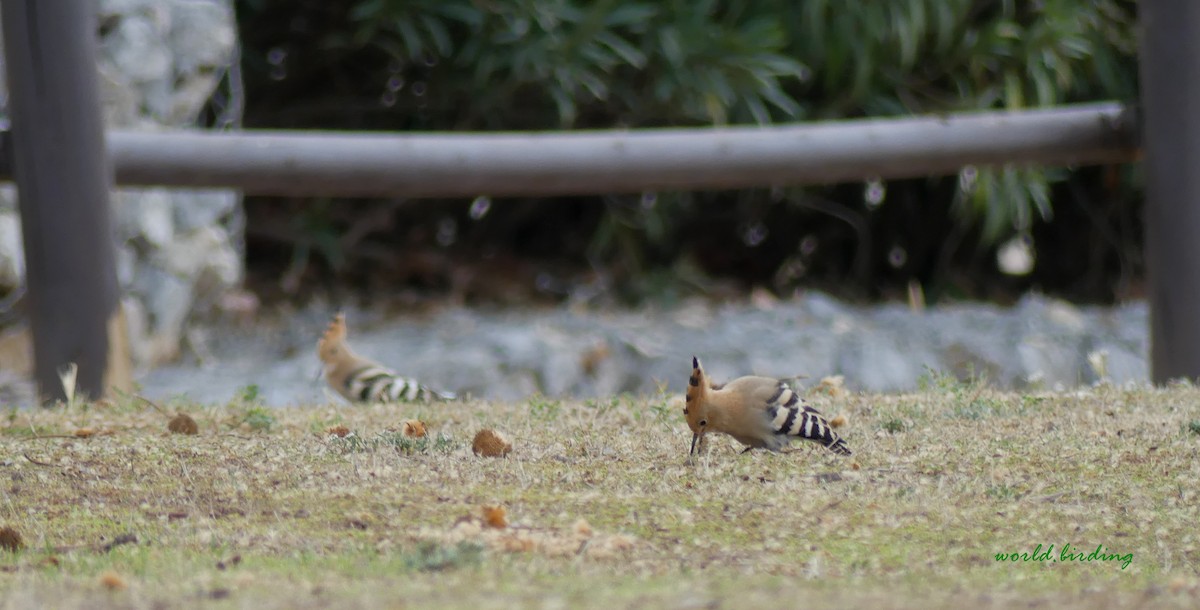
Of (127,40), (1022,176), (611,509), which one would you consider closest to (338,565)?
(611,509)

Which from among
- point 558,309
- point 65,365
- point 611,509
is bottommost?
point 558,309

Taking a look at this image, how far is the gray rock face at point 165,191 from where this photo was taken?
568 cm

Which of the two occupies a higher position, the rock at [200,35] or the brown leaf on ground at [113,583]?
the rock at [200,35]

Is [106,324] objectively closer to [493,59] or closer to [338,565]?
[338,565]

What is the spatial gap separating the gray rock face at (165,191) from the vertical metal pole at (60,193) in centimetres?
156

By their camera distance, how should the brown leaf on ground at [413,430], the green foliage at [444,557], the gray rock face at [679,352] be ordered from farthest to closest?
1. the gray rock face at [679,352]
2. the brown leaf on ground at [413,430]
3. the green foliage at [444,557]

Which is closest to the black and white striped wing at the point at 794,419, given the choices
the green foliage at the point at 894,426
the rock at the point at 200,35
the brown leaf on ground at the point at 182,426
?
the green foliage at the point at 894,426

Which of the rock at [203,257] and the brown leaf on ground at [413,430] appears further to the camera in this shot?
the rock at [203,257]

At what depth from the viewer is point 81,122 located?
4.02m

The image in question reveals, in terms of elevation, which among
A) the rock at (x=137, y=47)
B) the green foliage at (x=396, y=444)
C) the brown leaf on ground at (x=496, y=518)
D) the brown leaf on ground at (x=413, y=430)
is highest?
the rock at (x=137, y=47)

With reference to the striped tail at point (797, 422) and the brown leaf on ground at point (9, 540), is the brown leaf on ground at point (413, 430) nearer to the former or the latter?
the striped tail at point (797, 422)

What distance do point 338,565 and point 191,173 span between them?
8.87 feet

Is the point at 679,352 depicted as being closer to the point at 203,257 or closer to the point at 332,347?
the point at 203,257

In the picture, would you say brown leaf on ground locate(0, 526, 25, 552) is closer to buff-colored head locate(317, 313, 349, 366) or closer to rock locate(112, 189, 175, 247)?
buff-colored head locate(317, 313, 349, 366)
